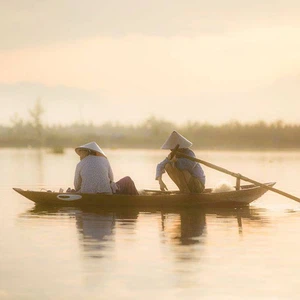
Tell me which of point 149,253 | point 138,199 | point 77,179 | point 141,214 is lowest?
point 149,253

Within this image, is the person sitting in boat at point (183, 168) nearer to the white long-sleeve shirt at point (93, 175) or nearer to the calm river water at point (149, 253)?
the calm river water at point (149, 253)

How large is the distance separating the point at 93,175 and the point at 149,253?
16.8 feet

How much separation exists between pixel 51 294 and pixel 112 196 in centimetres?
752

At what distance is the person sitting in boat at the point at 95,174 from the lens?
49.8 ft

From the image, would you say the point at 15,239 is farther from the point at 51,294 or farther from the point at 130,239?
the point at 51,294

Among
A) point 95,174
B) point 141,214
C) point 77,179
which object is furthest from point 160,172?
point 77,179

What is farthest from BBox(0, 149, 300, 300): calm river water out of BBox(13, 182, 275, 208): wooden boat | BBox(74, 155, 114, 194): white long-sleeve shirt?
BBox(74, 155, 114, 194): white long-sleeve shirt

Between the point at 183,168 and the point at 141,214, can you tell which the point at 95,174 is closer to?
the point at 141,214

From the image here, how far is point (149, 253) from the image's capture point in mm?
10367

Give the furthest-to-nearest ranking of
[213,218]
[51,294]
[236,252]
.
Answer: [213,218]
[236,252]
[51,294]

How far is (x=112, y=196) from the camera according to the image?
1549 centimetres

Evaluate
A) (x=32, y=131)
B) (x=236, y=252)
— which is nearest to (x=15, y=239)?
(x=236, y=252)

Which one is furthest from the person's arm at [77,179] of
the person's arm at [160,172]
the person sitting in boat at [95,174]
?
the person's arm at [160,172]

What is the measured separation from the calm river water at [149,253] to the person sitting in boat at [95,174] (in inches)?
17.0
